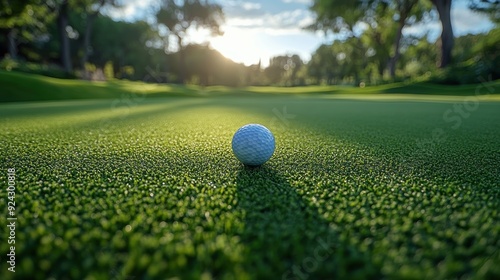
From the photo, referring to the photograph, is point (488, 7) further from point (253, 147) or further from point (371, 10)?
point (253, 147)

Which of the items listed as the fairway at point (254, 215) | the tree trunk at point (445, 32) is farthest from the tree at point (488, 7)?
the fairway at point (254, 215)

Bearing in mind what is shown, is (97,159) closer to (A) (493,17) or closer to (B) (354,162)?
(B) (354,162)

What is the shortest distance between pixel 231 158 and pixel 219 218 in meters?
1.02

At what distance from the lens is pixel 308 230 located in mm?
1034

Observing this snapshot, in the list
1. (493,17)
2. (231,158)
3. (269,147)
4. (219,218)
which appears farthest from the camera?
(493,17)

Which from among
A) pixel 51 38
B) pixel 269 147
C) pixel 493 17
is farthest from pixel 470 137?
pixel 51 38

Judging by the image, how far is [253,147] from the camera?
1848 mm

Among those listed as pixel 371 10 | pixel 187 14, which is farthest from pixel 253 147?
pixel 187 14

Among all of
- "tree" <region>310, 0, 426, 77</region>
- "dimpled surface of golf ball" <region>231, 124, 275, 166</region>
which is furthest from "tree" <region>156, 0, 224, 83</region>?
"dimpled surface of golf ball" <region>231, 124, 275, 166</region>

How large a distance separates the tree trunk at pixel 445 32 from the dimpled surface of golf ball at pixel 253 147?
71.8 feet

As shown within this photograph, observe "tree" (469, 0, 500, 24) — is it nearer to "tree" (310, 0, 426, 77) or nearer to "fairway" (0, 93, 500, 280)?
"tree" (310, 0, 426, 77)

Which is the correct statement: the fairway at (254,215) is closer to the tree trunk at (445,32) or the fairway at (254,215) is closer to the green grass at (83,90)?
the green grass at (83,90)

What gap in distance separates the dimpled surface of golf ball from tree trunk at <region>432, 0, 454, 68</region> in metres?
21.9

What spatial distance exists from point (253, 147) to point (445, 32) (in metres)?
22.5
